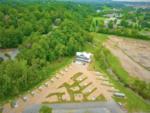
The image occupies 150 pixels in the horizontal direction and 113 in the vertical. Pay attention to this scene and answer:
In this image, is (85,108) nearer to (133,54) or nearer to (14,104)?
(14,104)

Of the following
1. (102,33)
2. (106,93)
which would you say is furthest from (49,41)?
(102,33)

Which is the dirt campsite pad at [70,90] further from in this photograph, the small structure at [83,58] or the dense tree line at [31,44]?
the small structure at [83,58]

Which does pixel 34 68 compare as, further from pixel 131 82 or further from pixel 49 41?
pixel 131 82

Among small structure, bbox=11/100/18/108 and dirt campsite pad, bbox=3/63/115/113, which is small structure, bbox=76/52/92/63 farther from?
small structure, bbox=11/100/18/108

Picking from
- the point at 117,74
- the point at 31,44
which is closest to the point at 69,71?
the point at 117,74

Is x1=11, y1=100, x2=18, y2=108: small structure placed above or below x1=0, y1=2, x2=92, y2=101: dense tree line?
below

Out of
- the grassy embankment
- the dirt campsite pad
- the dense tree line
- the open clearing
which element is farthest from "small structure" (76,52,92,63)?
the open clearing

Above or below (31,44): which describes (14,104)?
below
